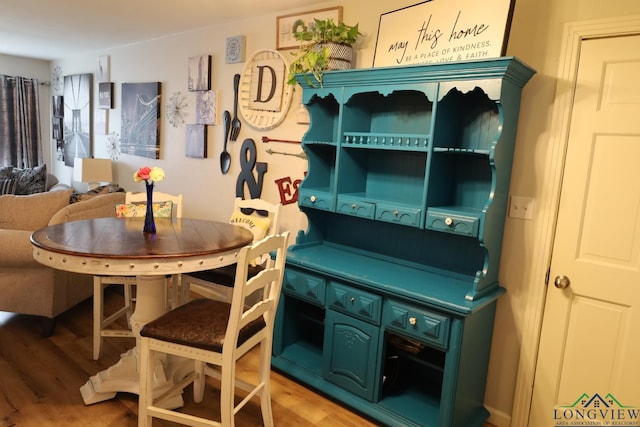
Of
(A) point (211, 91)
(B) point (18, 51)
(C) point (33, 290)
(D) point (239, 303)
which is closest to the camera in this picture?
(D) point (239, 303)

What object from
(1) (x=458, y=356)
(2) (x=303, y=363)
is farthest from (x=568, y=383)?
(2) (x=303, y=363)

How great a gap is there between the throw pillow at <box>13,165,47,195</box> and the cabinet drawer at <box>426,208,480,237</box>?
4.97 metres

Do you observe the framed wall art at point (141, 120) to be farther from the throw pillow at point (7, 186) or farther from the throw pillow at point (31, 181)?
the throw pillow at point (7, 186)

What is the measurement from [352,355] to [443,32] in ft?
5.48

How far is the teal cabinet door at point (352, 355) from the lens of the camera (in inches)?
83.4

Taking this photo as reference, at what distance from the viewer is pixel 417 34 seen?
215cm

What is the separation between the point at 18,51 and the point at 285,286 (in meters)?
5.34

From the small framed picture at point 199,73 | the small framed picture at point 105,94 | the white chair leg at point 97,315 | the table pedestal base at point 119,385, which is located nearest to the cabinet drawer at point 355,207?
the table pedestal base at point 119,385

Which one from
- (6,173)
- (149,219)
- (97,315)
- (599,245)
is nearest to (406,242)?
(599,245)

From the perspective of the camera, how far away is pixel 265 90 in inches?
123

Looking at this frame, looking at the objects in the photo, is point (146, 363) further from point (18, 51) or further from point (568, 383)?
point (18, 51)

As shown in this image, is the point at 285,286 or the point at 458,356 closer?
the point at 458,356

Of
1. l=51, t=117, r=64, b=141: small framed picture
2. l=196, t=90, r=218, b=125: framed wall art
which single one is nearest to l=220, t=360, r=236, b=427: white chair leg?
l=196, t=90, r=218, b=125: framed wall art

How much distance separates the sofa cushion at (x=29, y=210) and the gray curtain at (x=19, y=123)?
3417 millimetres
